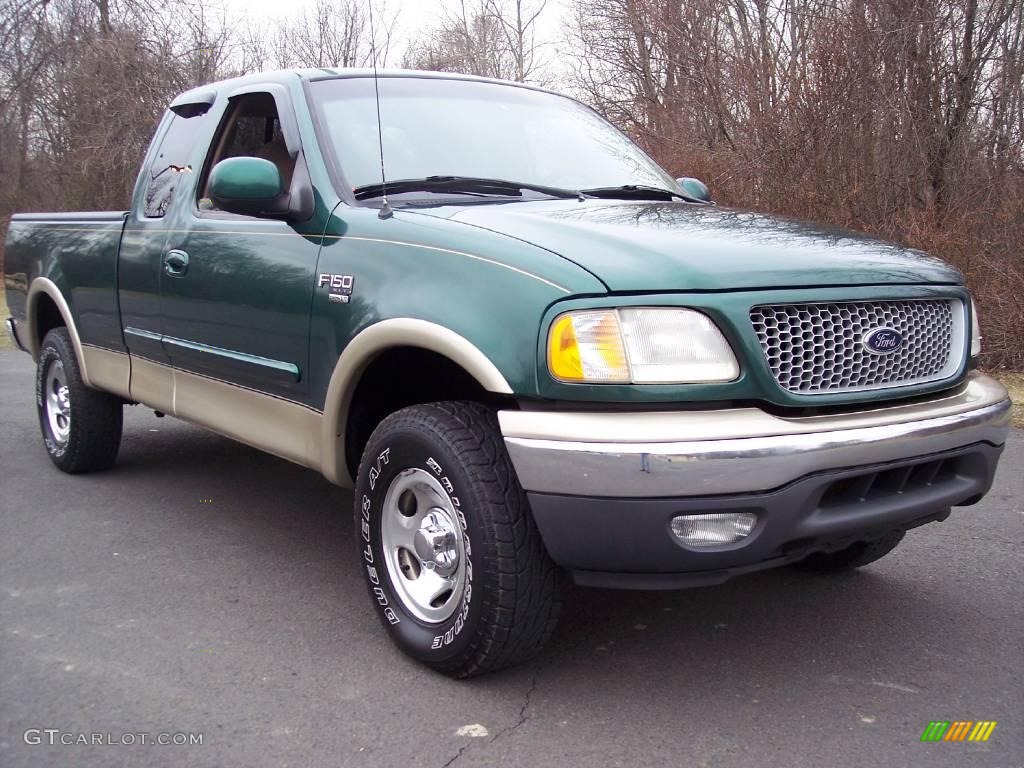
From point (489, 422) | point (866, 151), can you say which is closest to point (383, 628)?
point (489, 422)

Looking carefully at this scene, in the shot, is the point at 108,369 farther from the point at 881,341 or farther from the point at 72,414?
the point at 881,341

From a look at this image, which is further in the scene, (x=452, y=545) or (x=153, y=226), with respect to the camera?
(x=153, y=226)

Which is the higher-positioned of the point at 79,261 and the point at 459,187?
the point at 459,187

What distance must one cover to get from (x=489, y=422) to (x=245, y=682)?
42.5 inches

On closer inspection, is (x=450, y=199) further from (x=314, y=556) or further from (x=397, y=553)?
(x=314, y=556)

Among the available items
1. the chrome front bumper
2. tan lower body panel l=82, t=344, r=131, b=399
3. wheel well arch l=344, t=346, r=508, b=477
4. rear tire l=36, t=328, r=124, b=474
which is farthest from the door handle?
the chrome front bumper

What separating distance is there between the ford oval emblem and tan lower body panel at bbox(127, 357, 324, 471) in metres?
1.73

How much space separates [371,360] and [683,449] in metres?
1.13

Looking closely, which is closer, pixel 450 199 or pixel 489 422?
pixel 489 422

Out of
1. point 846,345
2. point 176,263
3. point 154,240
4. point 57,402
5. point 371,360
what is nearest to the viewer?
point 846,345

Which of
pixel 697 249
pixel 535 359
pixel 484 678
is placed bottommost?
pixel 484 678

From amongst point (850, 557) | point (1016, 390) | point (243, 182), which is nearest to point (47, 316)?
point (243, 182)

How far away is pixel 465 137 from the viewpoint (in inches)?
151

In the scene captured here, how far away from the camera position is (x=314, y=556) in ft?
13.7
